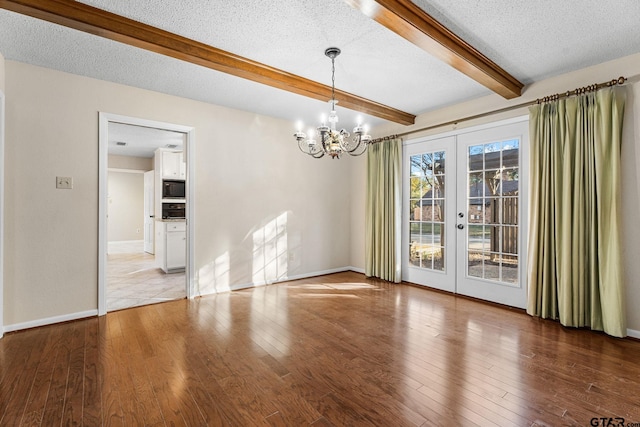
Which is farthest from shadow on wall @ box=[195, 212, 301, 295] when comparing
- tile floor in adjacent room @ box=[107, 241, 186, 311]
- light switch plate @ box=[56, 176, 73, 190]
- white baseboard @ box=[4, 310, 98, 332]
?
light switch plate @ box=[56, 176, 73, 190]

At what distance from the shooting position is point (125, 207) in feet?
31.9

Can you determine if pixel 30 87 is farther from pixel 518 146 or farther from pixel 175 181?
pixel 518 146

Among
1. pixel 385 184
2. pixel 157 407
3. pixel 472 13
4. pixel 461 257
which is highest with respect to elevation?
pixel 472 13

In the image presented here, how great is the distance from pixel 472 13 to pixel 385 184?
2.93m

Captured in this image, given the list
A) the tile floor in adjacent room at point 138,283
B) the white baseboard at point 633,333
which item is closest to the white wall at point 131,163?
the tile floor in adjacent room at point 138,283

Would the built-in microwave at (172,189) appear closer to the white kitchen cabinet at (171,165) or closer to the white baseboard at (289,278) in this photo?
the white kitchen cabinet at (171,165)

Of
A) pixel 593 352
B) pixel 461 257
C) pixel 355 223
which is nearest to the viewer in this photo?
pixel 593 352

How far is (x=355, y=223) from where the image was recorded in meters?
5.82

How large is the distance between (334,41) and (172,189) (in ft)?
17.5

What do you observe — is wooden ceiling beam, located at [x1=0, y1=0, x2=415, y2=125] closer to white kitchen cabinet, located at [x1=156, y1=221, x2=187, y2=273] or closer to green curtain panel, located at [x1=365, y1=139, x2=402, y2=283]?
green curtain panel, located at [x1=365, y1=139, x2=402, y2=283]

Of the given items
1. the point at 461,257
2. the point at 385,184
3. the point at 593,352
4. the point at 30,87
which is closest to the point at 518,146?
the point at 461,257

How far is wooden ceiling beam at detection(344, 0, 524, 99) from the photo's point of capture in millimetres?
2072

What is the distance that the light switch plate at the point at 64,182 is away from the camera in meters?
3.18

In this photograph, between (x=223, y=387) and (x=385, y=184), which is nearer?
(x=223, y=387)
